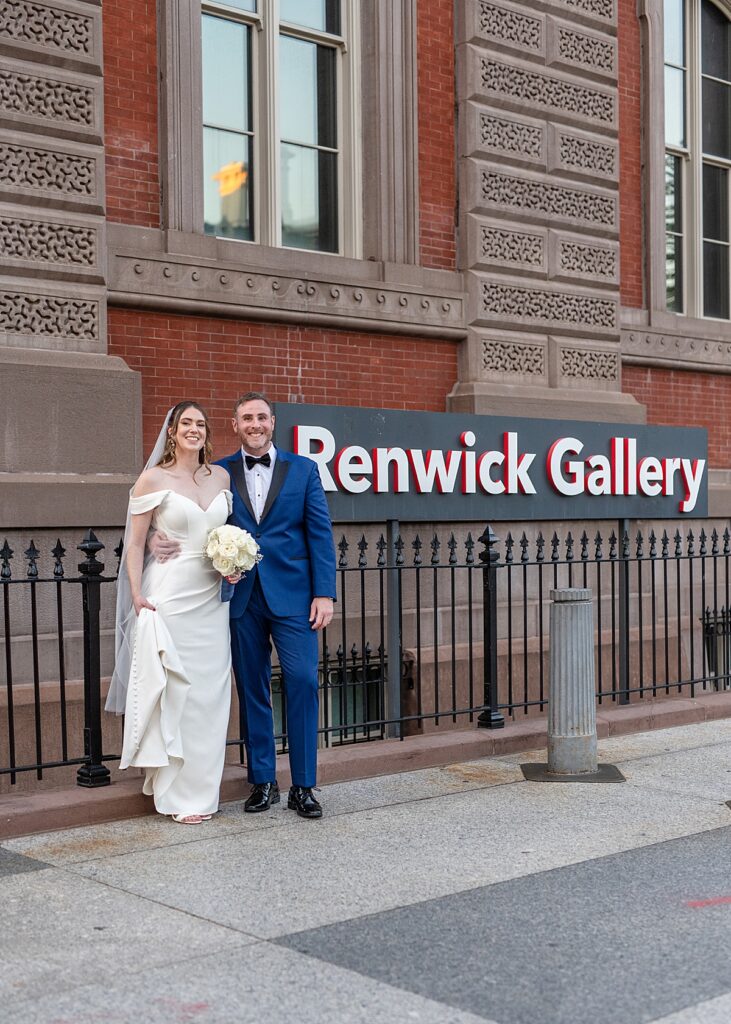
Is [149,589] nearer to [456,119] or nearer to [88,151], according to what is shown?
[88,151]

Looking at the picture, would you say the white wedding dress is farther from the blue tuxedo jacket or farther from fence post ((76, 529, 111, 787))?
fence post ((76, 529, 111, 787))

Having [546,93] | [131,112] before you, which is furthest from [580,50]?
[131,112]

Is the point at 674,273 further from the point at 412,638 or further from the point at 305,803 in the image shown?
the point at 305,803

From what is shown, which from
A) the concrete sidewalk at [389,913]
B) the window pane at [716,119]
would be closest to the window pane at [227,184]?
the concrete sidewalk at [389,913]

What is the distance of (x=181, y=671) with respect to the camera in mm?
6227

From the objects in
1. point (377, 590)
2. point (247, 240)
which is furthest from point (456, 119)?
point (377, 590)

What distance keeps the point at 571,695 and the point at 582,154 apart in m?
6.80

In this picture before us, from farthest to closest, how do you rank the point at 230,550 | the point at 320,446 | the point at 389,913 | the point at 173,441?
the point at 320,446 < the point at 173,441 < the point at 230,550 < the point at 389,913

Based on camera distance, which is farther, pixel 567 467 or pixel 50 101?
pixel 567 467

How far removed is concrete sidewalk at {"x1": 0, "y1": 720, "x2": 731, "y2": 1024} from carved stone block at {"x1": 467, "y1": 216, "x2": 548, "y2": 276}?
5927 millimetres

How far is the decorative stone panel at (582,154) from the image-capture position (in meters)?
12.2

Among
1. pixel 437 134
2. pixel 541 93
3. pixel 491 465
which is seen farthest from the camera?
pixel 541 93

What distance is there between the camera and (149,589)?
20.9 ft

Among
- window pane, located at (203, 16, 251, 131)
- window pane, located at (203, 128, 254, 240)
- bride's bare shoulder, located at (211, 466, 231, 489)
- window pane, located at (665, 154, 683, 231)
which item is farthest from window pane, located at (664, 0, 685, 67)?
bride's bare shoulder, located at (211, 466, 231, 489)
